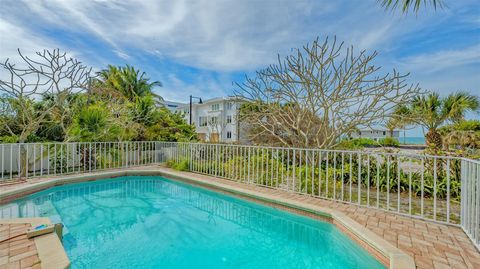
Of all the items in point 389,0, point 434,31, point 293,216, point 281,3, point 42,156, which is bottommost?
point 293,216

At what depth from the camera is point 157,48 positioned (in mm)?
10531

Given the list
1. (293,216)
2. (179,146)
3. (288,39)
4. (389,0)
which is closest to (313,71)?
(288,39)

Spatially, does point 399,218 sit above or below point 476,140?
below

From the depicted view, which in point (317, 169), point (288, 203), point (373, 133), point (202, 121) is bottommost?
point (288, 203)

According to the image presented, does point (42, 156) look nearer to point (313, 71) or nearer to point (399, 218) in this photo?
point (313, 71)

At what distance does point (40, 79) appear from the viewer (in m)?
6.83

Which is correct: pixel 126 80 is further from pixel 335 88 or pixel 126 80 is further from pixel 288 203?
pixel 288 203

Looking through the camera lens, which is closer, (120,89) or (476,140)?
(476,140)

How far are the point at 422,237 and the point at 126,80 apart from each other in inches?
749

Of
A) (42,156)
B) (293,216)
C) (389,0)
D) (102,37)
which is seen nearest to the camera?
(389,0)

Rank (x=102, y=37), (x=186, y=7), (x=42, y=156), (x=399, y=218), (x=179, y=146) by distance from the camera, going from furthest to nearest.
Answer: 1. (x=179, y=146)
2. (x=102, y=37)
3. (x=42, y=156)
4. (x=186, y=7)
5. (x=399, y=218)

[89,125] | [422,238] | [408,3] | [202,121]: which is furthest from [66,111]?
[202,121]

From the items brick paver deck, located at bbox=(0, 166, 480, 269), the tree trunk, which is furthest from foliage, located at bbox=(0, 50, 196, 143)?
the tree trunk

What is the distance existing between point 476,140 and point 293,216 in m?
8.48
